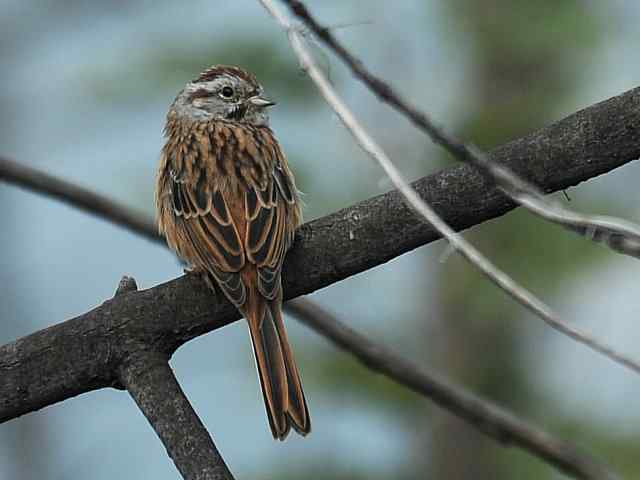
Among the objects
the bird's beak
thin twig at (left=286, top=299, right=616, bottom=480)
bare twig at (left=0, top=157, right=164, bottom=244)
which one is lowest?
thin twig at (left=286, top=299, right=616, bottom=480)

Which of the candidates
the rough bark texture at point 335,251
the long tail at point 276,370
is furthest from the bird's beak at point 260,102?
the rough bark texture at point 335,251

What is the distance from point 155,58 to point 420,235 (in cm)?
480

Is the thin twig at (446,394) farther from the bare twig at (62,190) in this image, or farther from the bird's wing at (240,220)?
the bare twig at (62,190)

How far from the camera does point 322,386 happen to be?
859 cm

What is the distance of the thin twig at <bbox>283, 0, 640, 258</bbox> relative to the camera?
3.04 meters

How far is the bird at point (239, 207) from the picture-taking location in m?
4.87

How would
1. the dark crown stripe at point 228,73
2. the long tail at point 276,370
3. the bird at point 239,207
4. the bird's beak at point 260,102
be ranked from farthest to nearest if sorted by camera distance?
1. the dark crown stripe at point 228,73
2. the bird's beak at point 260,102
3. the bird at point 239,207
4. the long tail at point 276,370

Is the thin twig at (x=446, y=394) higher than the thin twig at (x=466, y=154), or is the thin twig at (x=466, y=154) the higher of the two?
the thin twig at (x=446, y=394)

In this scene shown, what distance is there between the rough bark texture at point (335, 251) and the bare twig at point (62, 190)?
62cm

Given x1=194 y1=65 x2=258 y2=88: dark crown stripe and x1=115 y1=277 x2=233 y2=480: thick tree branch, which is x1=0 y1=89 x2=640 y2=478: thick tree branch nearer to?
x1=115 y1=277 x2=233 y2=480: thick tree branch

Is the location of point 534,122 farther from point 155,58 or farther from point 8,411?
point 8,411

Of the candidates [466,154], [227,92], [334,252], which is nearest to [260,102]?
[227,92]

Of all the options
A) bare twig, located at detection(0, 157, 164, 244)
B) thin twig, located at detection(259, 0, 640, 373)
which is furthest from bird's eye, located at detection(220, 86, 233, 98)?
thin twig, located at detection(259, 0, 640, 373)

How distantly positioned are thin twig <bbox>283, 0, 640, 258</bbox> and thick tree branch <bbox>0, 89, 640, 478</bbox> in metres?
1.02
